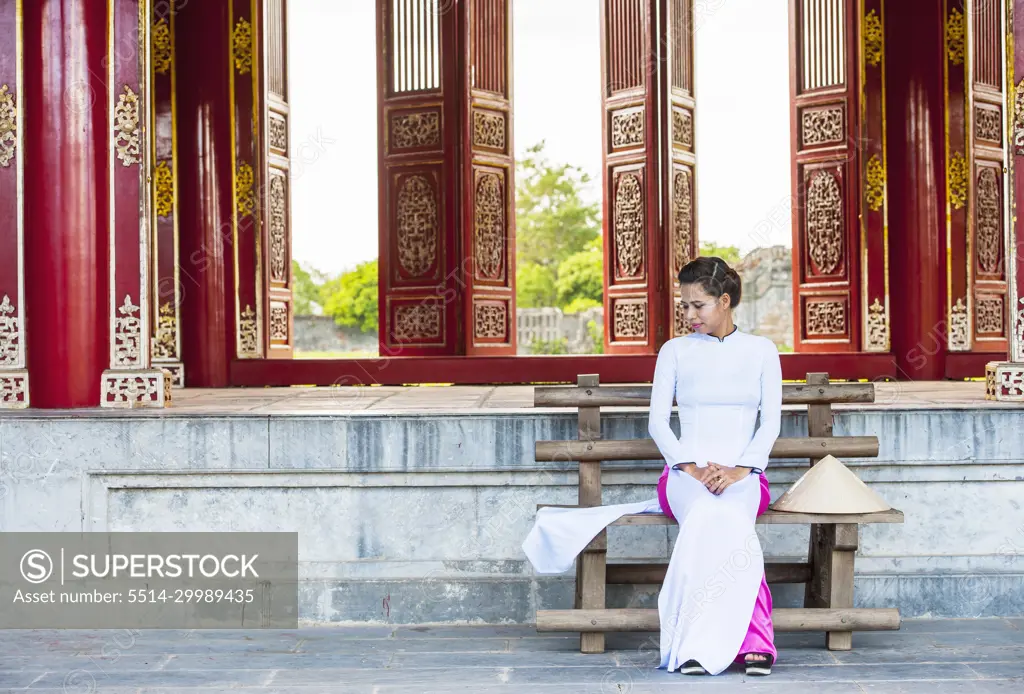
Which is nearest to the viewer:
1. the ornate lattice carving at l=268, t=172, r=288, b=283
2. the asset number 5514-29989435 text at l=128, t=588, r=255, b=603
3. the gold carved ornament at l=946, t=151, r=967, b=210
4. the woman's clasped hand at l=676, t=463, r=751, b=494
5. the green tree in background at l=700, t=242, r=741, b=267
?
the woman's clasped hand at l=676, t=463, r=751, b=494

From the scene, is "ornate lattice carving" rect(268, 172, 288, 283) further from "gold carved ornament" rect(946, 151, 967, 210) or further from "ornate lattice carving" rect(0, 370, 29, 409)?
"gold carved ornament" rect(946, 151, 967, 210)

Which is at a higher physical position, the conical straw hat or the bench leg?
the conical straw hat

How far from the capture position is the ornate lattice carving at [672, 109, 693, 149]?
7520 millimetres

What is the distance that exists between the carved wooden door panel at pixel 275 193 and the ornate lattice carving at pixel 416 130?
73cm

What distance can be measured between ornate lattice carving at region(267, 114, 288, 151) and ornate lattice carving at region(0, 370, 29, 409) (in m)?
3.22

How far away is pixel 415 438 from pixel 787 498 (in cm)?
122

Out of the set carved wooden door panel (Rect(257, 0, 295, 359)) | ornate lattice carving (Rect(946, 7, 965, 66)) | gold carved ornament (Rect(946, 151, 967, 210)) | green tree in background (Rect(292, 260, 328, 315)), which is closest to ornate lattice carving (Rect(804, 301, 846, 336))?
gold carved ornament (Rect(946, 151, 967, 210))

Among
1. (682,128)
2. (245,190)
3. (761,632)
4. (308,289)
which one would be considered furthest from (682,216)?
(308,289)

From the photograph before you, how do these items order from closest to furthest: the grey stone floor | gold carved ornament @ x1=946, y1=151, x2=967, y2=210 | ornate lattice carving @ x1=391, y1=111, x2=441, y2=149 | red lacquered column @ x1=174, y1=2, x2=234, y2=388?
the grey stone floor
red lacquered column @ x1=174, y1=2, x2=234, y2=388
gold carved ornament @ x1=946, y1=151, x2=967, y2=210
ornate lattice carving @ x1=391, y1=111, x2=441, y2=149

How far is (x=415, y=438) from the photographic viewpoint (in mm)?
3727

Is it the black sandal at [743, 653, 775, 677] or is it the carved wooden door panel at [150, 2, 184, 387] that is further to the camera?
the carved wooden door panel at [150, 2, 184, 387]

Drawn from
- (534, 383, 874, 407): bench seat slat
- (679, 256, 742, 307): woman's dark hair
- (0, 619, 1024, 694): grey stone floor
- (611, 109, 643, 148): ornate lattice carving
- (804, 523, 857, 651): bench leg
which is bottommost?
(0, 619, 1024, 694): grey stone floor

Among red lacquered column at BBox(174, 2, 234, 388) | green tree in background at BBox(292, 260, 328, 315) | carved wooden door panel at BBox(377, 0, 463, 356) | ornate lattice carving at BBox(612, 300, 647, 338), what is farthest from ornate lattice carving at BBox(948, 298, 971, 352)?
green tree in background at BBox(292, 260, 328, 315)

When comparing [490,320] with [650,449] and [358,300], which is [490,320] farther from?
[358,300]
